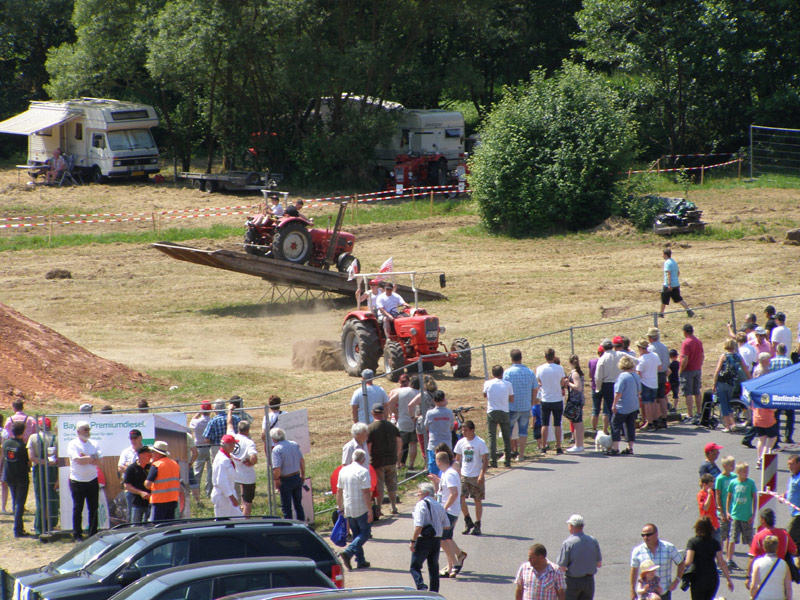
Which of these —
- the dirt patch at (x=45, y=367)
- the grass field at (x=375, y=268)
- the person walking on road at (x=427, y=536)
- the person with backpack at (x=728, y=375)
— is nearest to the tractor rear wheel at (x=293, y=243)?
the grass field at (x=375, y=268)

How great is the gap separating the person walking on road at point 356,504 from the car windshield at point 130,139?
35.7 m

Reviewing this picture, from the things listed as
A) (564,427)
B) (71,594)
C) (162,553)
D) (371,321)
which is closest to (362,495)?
(162,553)

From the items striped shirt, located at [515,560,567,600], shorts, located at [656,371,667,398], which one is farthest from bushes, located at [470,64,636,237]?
striped shirt, located at [515,560,567,600]

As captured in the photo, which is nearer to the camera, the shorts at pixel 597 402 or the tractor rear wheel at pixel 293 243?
the shorts at pixel 597 402

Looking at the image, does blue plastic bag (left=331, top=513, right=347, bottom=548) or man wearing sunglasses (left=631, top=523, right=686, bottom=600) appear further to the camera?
blue plastic bag (left=331, top=513, right=347, bottom=548)

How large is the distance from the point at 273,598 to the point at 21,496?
245 inches

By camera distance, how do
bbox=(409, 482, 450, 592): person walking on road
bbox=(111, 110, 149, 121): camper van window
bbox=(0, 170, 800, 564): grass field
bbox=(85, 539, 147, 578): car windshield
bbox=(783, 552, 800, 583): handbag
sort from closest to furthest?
bbox=(85, 539, 147, 578): car windshield < bbox=(783, 552, 800, 583): handbag < bbox=(409, 482, 450, 592): person walking on road < bbox=(0, 170, 800, 564): grass field < bbox=(111, 110, 149, 121): camper van window

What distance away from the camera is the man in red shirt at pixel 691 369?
1505cm

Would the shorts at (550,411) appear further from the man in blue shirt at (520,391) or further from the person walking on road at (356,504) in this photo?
the person walking on road at (356,504)

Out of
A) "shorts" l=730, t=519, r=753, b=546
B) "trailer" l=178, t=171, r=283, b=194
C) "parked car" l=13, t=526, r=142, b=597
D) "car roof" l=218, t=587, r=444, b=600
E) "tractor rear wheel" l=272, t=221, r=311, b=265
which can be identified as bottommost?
"shorts" l=730, t=519, r=753, b=546

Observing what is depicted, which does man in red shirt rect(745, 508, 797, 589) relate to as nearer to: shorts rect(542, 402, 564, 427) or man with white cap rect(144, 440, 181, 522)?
shorts rect(542, 402, 564, 427)

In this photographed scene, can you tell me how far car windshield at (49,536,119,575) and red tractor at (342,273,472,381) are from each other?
8.63 metres

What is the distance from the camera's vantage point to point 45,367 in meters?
16.9

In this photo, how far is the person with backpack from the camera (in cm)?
1441
